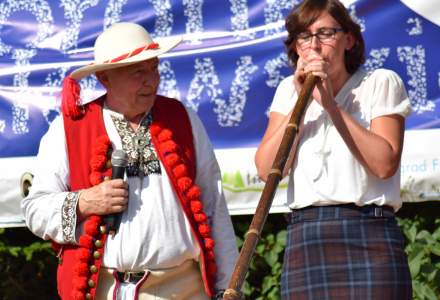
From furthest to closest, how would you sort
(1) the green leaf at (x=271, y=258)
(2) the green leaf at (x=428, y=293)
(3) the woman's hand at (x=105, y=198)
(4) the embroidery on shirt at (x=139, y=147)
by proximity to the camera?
1. (1) the green leaf at (x=271, y=258)
2. (2) the green leaf at (x=428, y=293)
3. (4) the embroidery on shirt at (x=139, y=147)
4. (3) the woman's hand at (x=105, y=198)

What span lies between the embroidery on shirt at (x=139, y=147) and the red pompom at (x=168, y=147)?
31mm

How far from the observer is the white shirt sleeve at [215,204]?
12.3 feet

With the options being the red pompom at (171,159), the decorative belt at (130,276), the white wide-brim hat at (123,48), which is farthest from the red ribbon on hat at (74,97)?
the decorative belt at (130,276)

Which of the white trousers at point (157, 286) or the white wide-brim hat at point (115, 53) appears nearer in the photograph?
the white trousers at point (157, 286)

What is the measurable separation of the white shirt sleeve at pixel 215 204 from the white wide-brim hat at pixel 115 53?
315mm

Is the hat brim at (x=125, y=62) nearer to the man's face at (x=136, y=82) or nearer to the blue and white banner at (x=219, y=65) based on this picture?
the man's face at (x=136, y=82)

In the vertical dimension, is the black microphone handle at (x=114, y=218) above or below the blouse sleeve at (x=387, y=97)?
below

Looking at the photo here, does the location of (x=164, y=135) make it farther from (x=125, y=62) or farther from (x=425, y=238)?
(x=425, y=238)

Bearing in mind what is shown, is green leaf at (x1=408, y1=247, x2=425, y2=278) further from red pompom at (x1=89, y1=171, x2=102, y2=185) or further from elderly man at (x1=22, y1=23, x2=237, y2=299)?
red pompom at (x1=89, y1=171, x2=102, y2=185)

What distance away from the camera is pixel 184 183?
3639mm

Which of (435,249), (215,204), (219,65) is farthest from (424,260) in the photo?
(215,204)

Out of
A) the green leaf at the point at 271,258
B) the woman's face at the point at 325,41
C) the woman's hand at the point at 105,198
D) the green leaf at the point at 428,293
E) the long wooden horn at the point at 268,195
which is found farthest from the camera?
the green leaf at the point at 271,258

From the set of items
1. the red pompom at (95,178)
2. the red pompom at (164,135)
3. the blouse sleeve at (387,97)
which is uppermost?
the blouse sleeve at (387,97)

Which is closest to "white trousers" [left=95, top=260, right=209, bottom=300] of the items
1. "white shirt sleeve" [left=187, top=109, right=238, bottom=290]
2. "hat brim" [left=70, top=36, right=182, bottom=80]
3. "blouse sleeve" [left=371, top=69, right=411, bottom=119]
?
"white shirt sleeve" [left=187, top=109, right=238, bottom=290]
